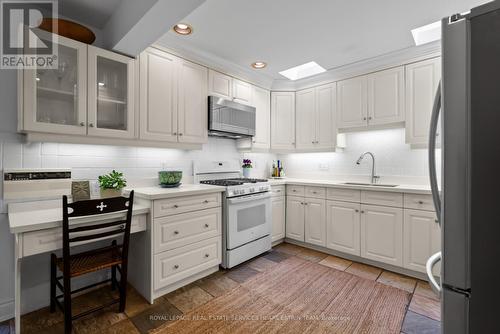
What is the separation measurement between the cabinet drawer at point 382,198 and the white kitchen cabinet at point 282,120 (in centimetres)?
135

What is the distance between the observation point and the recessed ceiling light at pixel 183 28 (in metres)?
2.20

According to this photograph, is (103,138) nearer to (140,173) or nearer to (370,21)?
(140,173)

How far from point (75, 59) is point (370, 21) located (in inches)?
102

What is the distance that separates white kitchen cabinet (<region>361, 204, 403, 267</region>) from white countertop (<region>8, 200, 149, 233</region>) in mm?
2396

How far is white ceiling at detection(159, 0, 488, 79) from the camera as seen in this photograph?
1905 mm

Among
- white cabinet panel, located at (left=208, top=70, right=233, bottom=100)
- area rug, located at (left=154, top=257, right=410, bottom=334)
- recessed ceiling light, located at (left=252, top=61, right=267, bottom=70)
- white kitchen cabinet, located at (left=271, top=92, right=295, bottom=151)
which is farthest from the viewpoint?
white kitchen cabinet, located at (left=271, top=92, right=295, bottom=151)

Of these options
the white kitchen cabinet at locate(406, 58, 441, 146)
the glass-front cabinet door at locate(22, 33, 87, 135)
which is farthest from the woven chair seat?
the white kitchen cabinet at locate(406, 58, 441, 146)

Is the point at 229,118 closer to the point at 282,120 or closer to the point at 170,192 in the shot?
the point at 282,120

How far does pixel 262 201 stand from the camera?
298 cm

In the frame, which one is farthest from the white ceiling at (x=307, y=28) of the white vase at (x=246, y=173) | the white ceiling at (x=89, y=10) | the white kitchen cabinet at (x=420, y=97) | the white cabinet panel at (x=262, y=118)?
the white vase at (x=246, y=173)

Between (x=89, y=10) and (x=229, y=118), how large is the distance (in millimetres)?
1669

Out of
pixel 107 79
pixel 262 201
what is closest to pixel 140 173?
pixel 107 79

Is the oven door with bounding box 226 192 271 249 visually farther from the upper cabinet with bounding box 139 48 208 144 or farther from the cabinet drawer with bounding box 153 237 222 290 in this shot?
the upper cabinet with bounding box 139 48 208 144

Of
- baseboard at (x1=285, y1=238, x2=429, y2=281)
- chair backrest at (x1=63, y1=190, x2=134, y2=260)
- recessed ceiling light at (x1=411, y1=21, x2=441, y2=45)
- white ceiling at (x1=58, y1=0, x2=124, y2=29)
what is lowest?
baseboard at (x1=285, y1=238, x2=429, y2=281)
